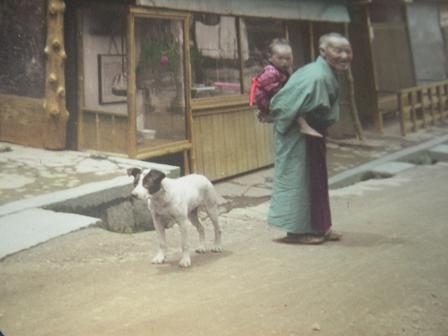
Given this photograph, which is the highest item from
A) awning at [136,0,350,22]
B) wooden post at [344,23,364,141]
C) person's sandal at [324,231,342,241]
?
awning at [136,0,350,22]

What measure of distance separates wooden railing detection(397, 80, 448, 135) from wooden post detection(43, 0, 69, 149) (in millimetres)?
7824

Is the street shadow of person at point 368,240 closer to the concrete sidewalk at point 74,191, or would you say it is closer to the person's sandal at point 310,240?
the person's sandal at point 310,240

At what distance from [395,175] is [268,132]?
2270 mm

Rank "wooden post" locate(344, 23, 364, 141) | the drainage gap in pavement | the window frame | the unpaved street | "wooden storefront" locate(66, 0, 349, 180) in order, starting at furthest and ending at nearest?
"wooden post" locate(344, 23, 364, 141), the drainage gap in pavement, the window frame, "wooden storefront" locate(66, 0, 349, 180), the unpaved street

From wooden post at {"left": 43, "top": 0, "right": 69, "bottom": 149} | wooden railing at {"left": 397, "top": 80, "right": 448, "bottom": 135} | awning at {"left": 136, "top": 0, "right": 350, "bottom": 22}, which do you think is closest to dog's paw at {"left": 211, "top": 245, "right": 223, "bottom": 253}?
awning at {"left": 136, "top": 0, "right": 350, "bottom": 22}

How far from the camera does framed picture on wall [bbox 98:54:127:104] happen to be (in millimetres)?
8227

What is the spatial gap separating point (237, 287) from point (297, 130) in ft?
6.14

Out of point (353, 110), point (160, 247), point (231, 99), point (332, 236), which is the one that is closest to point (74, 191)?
point (160, 247)

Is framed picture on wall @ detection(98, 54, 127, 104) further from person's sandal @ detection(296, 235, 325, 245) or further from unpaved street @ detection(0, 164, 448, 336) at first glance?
person's sandal @ detection(296, 235, 325, 245)

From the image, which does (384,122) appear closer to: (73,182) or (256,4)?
(256,4)

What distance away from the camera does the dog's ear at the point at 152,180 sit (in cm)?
447

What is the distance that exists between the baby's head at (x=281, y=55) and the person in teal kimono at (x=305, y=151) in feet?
0.64

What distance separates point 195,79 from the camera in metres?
9.03

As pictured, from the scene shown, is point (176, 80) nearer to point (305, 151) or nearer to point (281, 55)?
point (281, 55)
